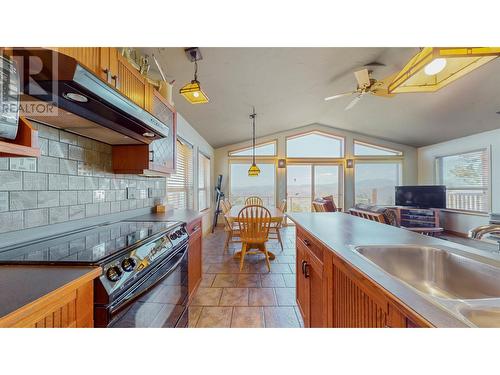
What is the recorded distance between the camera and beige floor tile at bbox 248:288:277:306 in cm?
216

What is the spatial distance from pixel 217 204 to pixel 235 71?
3.88 m

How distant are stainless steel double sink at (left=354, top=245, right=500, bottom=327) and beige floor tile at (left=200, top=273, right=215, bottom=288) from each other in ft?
6.50

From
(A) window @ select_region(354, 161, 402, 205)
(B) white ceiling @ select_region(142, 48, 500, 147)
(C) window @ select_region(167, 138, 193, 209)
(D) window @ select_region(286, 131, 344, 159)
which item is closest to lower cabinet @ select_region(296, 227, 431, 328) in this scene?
(B) white ceiling @ select_region(142, 48, 500, 147)

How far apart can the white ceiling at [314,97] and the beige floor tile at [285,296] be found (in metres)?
2.60

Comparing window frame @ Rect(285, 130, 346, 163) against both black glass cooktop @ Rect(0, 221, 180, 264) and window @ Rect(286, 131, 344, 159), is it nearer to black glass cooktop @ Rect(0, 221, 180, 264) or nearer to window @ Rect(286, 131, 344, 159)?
window @ Rect(286, 131, 344, 159)

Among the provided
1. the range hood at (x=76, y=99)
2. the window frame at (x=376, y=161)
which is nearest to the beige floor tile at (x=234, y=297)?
the range hood at (x=76, y=99)

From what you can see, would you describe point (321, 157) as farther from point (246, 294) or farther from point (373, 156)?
point (246, 294)

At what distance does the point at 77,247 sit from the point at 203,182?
4352 millimetres

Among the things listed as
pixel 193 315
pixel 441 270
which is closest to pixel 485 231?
pixel 441 270

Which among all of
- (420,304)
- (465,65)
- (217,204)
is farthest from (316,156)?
(420,304)

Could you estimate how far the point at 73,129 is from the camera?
1399mm

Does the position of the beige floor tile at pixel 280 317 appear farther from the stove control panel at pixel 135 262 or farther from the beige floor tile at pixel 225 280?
the stove control panel at pixel 135 262
